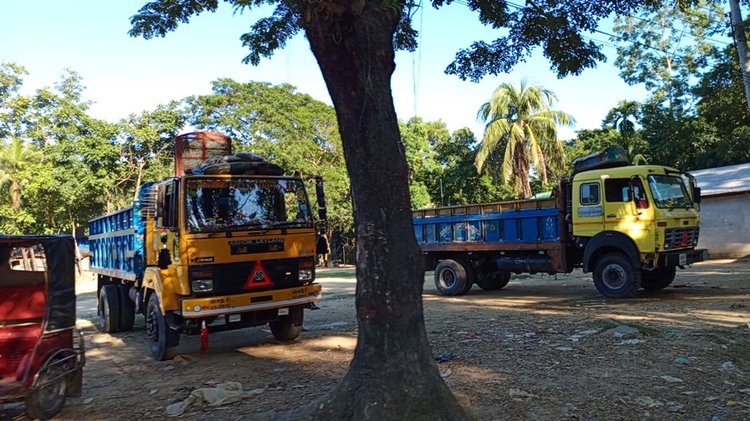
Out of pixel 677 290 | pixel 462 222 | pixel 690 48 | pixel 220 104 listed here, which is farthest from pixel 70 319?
pixel 690 48

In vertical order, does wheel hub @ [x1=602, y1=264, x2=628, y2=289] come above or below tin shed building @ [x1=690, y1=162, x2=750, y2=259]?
below

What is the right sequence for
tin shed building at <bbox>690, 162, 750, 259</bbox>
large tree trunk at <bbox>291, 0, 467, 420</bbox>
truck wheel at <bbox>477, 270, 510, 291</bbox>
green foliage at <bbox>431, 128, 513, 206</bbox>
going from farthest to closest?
green foliage at <bbox>431, 128, 513, 206</bbox> → tin shed building at <bbox>690, 162, 750, 259</bbox> → truck wheel at <bbox>477, 270, 510, 291</bbox> → large tree trunk at <bbox>291, 0, 467, 420</bbox>

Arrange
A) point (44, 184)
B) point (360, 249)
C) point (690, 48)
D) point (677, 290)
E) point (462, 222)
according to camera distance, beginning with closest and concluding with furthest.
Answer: point (360, 249) < point (677, 290) < point (462, 222) < point (44, 184) < point (690, 48)

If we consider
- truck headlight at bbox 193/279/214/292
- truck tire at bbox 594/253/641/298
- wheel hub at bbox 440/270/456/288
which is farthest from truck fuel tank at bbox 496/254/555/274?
truck headlight at bbox 193/279/214/292

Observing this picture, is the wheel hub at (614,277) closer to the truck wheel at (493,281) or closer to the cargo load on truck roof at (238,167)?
the truck wheel at (493,281)

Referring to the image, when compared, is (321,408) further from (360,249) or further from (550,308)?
(550,308)

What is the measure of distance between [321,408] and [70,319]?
2910 mm

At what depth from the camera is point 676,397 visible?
14.5 ft

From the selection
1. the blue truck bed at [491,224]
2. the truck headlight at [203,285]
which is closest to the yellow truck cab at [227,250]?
the truck headlight at [203,285]

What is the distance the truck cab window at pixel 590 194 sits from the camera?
10.3 m

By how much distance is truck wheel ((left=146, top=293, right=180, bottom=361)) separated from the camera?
6.96m

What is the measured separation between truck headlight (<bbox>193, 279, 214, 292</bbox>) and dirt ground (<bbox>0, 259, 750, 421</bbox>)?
999 mm

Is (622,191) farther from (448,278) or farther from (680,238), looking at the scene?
(448,278)

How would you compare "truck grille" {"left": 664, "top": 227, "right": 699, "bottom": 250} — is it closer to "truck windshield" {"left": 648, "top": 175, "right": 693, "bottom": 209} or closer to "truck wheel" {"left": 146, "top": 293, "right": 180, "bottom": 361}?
"truck windshield" {"left": 648, "top": 175, "right": 693, "bottom": 209}
